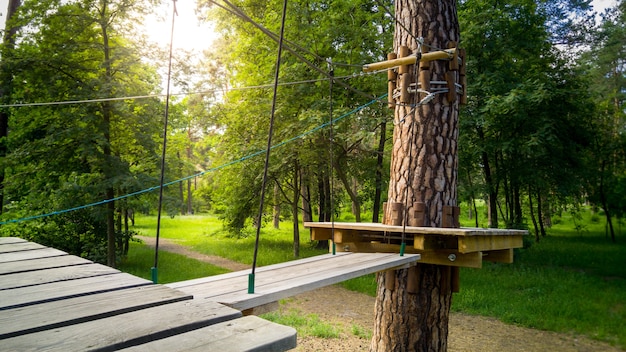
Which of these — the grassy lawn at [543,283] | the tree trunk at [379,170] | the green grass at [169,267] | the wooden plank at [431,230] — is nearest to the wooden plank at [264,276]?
the wooden plank at [431,230]

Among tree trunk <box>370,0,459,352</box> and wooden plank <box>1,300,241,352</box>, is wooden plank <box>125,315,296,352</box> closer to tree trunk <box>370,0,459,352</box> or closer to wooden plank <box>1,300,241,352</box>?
wooden plank <box>1,300,241,352</box>

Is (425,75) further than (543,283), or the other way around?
(543,283)

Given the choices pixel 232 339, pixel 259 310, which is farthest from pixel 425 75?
pixel 232 339

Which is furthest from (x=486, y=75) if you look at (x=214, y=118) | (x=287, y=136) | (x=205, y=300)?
(x=205, y=300)

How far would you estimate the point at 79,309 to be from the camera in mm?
1244

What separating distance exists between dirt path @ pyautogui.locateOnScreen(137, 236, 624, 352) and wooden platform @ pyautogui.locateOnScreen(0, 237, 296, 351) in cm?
343

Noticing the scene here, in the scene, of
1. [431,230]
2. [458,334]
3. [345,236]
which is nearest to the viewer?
Answer: [431,230]

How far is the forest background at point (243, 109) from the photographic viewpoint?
7.00 metres

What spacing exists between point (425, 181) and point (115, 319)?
241 centimetres

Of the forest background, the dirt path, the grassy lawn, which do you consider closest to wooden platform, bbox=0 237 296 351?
the dirt path

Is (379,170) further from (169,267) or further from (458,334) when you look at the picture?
(169,267)

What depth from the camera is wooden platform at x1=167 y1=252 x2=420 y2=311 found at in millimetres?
1539

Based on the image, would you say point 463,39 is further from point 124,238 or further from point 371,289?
point 124,238

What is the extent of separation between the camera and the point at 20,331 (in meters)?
1.06
